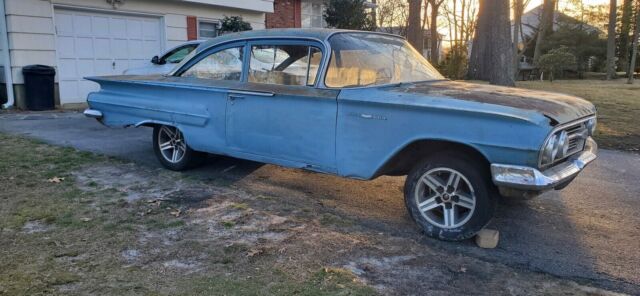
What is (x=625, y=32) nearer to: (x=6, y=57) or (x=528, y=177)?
(x=6, y=57)

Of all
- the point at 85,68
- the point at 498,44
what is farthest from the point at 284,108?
the point at 85,68

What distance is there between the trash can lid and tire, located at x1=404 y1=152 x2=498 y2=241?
34.2ft

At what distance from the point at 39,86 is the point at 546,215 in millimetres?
11196

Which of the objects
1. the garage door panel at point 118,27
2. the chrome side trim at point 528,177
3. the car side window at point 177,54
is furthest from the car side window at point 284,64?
the garage door panel at point 118,27

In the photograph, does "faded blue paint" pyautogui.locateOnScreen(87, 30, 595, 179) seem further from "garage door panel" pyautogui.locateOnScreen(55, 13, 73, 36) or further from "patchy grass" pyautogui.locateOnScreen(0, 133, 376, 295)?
"garage door panel" pyautogui.locateOnScreen(55, 13, 73, 36)

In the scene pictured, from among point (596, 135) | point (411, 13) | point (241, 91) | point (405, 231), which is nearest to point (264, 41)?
point (241, 91)

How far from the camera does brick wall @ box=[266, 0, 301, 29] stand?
19484mm

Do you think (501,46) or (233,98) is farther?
(501,46)

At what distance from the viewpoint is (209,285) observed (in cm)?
337

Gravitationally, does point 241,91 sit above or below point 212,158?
above

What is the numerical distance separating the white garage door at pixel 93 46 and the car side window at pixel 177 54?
4.10 metres

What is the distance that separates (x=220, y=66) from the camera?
5742 millimetres

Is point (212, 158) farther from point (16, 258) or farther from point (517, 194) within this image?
point (517, 194)

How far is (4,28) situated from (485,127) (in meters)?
11.6
